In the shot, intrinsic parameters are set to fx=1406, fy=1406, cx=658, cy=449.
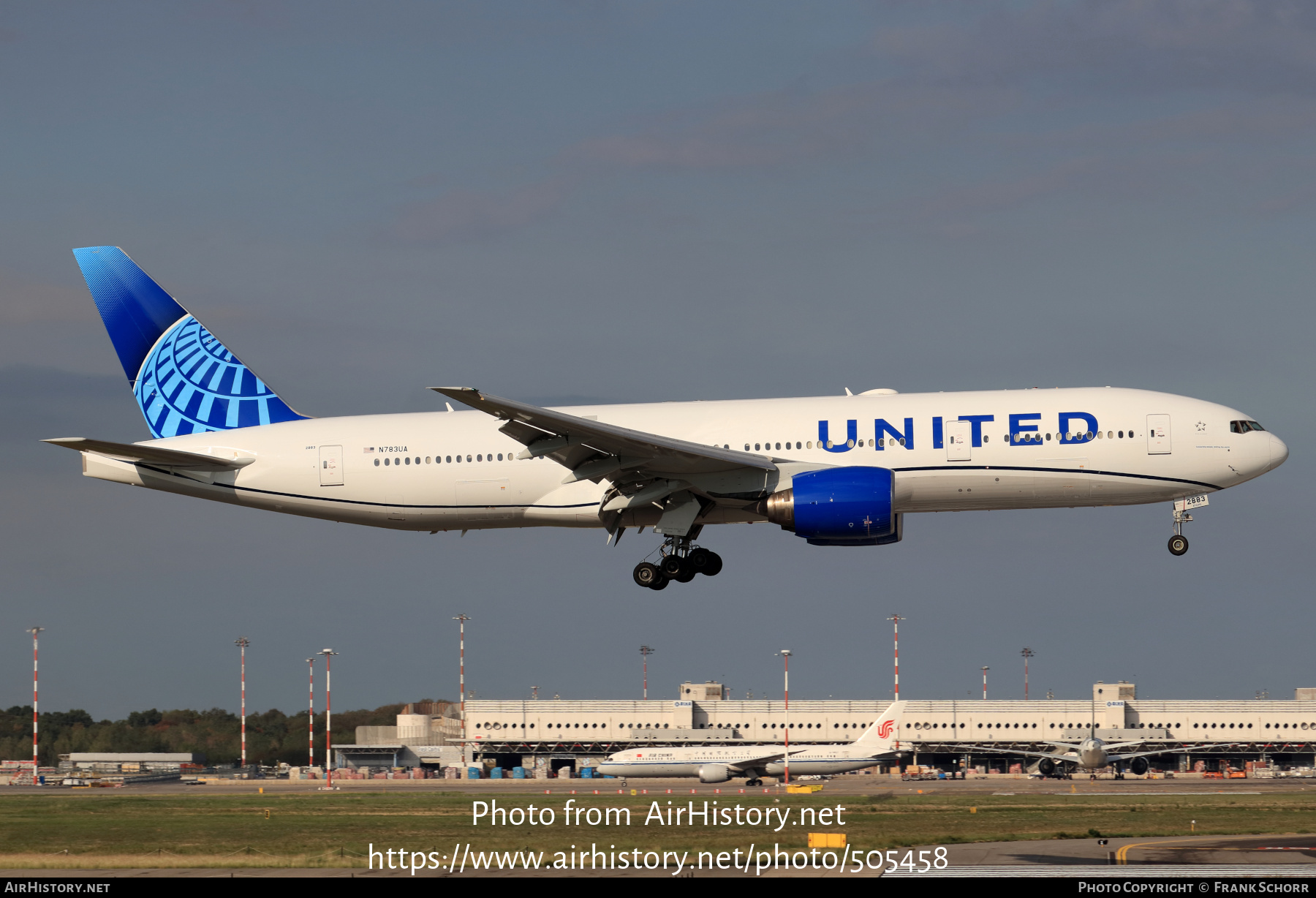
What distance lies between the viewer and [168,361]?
45531 millimetres

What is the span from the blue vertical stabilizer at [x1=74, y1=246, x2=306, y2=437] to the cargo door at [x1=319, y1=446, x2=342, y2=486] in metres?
3.05

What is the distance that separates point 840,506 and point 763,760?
150 feet

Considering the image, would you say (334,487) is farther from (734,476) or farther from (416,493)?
(734,476)

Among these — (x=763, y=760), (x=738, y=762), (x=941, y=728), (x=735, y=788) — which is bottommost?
(x=941, y=728)

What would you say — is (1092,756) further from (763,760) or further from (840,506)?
(840,506)

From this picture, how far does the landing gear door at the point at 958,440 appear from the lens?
121ft

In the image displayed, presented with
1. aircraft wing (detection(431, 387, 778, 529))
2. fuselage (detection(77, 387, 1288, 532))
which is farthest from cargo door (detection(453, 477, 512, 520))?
aircraft wing (detection(431, 387, 778, 529))

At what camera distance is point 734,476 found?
3788 centimetres

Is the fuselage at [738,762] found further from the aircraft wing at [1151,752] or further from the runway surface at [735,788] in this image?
the aircraft wing at [1151,752]

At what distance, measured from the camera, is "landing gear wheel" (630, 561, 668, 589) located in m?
40.3

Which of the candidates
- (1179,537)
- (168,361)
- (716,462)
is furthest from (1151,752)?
(168,361)

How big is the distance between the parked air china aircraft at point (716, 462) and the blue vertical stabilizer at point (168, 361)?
91 cm

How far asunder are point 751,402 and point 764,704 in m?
90.9

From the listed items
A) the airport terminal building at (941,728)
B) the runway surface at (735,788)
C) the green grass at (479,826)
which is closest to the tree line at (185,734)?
the airport terminal building at (941,728)
